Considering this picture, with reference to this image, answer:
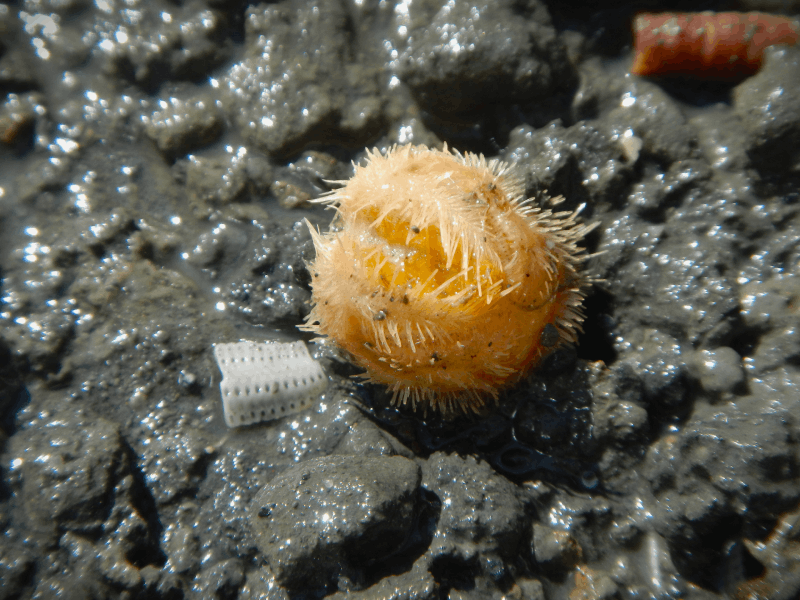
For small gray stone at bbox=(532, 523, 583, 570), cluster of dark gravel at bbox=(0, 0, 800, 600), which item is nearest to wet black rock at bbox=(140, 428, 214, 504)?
cluster of dark gravel at bbox=(0, 0, 800, 600)

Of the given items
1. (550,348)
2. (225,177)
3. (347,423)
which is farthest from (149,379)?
(550,348)

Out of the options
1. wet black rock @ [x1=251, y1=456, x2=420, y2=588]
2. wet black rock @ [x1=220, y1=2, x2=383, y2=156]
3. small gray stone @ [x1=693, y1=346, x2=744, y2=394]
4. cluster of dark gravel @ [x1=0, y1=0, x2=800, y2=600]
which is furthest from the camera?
wet black rock @ [x1=220, y1=2, x2=383, y2=156]

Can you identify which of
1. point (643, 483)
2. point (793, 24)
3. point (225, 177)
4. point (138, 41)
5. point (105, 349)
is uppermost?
point (138, 41)

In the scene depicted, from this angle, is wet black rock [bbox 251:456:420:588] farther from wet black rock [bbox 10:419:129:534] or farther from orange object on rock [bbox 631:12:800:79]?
orange object on rock [bbox 631:12:800:79]

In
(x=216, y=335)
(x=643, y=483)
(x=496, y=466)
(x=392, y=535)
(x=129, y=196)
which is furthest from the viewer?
(x=129, y=196)

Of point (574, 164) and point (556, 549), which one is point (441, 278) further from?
point (556, 549)

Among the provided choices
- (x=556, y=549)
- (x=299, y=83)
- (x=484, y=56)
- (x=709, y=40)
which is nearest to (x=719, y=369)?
(x=556, y=549)

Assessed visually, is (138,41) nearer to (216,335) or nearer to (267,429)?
(216,335)
